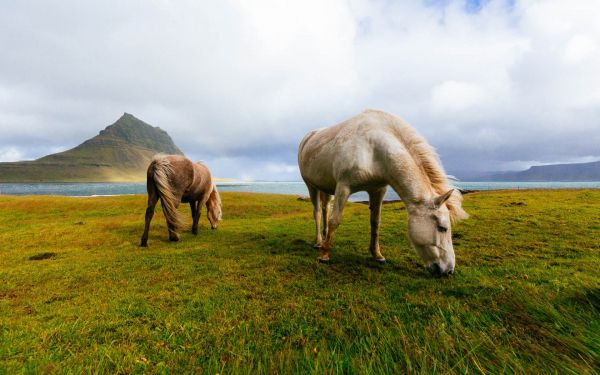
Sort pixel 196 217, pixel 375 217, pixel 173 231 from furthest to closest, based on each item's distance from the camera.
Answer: pixel 196 217, pixel 173 231, pixel 375 217

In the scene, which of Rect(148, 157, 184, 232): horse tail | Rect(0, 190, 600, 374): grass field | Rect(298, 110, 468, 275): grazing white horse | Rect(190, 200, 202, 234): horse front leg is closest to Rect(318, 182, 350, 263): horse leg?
Rect(298, 110, 468, 275): grazing white horse

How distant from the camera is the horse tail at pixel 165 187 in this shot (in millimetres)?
8141

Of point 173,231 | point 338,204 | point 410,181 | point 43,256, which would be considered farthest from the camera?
point 173,231

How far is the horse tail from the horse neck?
6.80m

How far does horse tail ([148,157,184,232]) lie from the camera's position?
320 inches

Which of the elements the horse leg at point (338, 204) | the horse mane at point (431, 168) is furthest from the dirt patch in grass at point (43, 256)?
the horse mane at point (431, 168)

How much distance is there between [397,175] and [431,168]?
75cm

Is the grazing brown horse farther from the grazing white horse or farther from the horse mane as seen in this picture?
the horse mane

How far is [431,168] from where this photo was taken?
17.0ft

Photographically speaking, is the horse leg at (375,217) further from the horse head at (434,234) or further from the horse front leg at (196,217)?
the horse front leg at (196,217)

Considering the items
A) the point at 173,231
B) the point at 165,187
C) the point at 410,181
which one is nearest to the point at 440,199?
the point at 410,181

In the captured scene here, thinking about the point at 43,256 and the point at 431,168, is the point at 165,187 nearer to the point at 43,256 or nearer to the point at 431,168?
the point at 43,256

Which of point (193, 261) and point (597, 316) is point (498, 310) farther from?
point (193, 261)

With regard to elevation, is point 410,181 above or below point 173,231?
above
